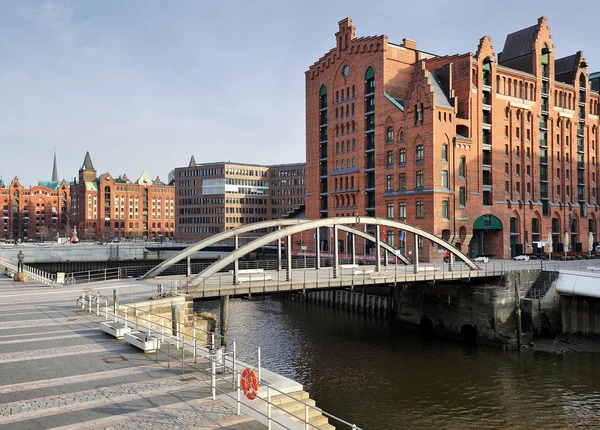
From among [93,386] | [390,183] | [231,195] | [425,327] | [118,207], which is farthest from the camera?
[118,207]

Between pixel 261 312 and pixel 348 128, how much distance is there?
97.8 feet

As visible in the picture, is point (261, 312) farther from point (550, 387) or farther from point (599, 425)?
point (599, 425)

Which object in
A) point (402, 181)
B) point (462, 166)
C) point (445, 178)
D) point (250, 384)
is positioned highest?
point (462, 166)

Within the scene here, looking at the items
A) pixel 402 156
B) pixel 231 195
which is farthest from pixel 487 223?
pixel 231 195

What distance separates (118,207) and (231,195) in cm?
5100

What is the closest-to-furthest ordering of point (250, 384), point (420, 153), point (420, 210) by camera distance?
1. point (250, 384)
2. point (420, 153)
3. point (420, 210)

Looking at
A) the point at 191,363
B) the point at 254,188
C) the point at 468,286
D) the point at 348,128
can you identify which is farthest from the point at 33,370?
the point at 254,188

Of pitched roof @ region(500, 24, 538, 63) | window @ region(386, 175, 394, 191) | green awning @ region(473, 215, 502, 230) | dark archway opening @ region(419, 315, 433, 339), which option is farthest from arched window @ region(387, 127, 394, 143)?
dark archway opening @ region(419, 315, 433, 339)

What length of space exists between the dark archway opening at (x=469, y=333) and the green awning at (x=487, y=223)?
22.3 meters

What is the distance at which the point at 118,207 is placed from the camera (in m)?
169

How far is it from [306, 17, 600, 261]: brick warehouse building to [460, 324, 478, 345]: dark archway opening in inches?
672

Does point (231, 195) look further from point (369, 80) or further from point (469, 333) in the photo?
point (469, 333)

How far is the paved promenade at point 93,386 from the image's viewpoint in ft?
42.8

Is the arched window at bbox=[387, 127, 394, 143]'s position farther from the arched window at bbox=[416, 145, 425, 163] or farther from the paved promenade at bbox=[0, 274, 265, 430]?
the paved promenade at bbox=[0, 274, 265, 430]
